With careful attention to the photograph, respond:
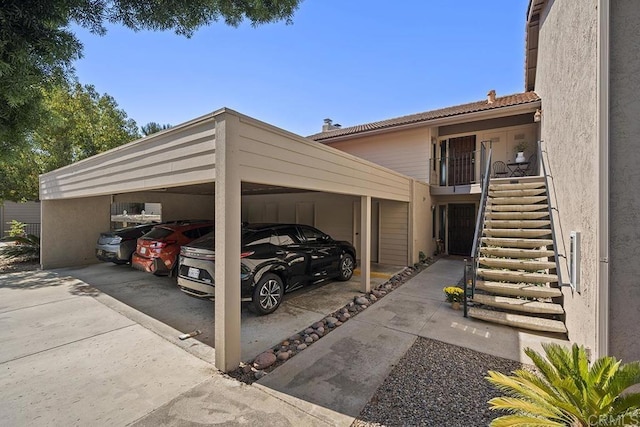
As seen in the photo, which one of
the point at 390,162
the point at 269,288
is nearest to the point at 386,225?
the point at 390,162

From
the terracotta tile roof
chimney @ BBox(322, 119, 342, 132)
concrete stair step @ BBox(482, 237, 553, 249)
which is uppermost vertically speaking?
chimney @ BBox(322, 119, 342, 132)

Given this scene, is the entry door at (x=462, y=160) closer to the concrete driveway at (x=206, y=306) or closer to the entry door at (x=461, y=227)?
the entry door at (x=461, y=227)

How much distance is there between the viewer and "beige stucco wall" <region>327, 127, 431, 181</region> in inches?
409

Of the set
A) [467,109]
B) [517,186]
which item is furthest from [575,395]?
[467,109]

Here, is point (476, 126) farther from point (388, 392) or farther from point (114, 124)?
point (114, 124)

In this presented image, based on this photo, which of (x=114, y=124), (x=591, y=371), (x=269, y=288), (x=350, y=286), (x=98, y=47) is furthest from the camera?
(x=114, y=124)

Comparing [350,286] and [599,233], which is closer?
[599,233]

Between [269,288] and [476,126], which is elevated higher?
[476,126]

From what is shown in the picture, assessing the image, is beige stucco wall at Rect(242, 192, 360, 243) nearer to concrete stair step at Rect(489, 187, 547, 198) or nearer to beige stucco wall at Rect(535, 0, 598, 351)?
concrete stair step at Rect(489, 187, 547, 198)

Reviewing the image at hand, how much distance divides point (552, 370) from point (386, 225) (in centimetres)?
715

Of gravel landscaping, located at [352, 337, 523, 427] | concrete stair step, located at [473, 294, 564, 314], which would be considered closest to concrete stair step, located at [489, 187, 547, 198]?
concrete stair step, located at [473, 294, 564, 314]

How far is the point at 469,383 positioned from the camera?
3.06 metres

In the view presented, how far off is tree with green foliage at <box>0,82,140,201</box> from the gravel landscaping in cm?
1428

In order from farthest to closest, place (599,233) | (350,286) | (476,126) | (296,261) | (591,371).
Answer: (476,126), (350,286), (296,261), (599,233), (591,371)
